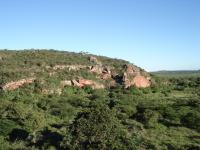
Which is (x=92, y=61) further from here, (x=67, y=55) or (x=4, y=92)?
(x=4, y=92)

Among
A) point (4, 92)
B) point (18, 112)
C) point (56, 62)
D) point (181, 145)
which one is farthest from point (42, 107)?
point (56, 62)

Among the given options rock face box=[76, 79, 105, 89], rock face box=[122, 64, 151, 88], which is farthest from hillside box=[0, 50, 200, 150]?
rock face box=[76, 79, 105, 89]

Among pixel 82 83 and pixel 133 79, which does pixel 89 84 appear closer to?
pixel 82 83

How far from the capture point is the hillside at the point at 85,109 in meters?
35.9

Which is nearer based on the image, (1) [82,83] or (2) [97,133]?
(2) [97,133]

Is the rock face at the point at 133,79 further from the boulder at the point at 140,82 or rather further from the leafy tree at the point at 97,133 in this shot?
the leafy tree at the point at 97,133

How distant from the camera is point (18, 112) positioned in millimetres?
54781

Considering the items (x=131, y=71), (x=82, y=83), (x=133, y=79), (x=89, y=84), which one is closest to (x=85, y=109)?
(x=82, y=83)

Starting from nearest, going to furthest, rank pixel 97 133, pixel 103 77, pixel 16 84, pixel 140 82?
pixel 97 133 < pixel 16 84 < pixel 103 77 < pixel 140 82

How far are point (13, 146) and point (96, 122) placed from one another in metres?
8.50

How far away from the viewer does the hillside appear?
35.9 metres

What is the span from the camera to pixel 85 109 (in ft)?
166

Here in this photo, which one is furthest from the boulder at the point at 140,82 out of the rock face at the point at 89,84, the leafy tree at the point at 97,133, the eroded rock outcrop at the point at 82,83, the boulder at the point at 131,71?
the leafy tree at the point at 97,133

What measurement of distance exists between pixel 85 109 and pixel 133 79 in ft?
176
